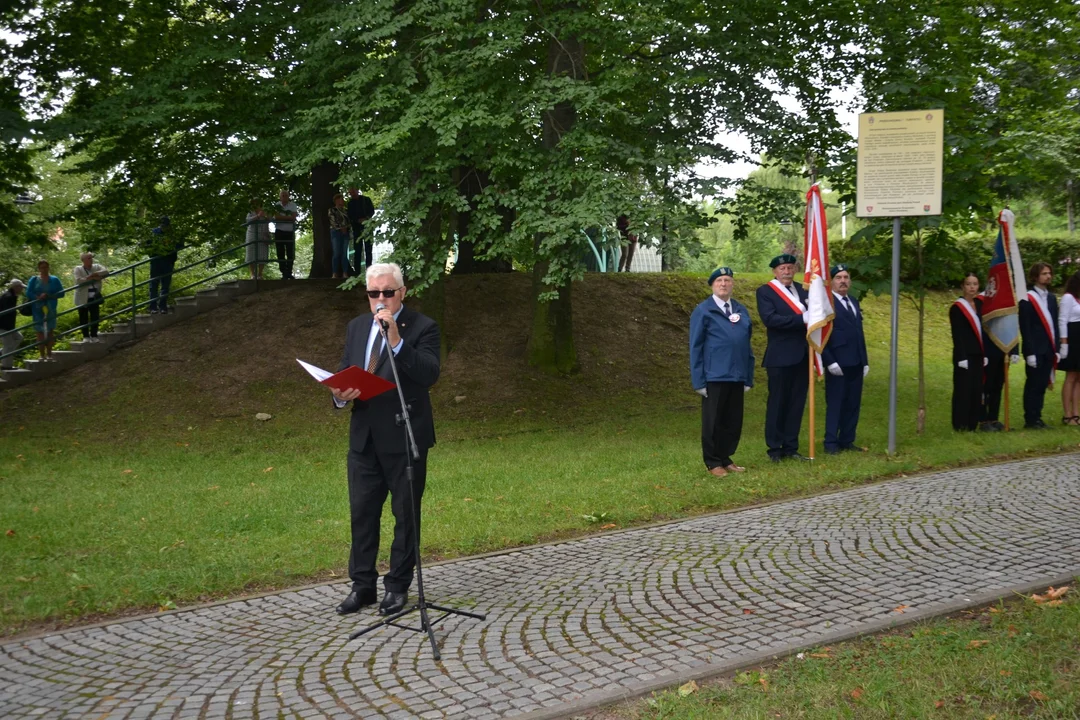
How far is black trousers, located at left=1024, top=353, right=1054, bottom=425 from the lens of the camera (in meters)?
14.1

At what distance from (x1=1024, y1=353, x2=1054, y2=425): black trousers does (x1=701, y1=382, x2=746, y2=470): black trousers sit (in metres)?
5.68

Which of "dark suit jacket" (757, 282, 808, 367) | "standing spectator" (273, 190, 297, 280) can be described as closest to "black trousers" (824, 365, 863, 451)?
"dark suit jacket" (757, 282, 808, 367)

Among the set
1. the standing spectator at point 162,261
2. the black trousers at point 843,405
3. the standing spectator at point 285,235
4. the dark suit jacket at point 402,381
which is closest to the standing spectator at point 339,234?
the standing spectator at point 285,235

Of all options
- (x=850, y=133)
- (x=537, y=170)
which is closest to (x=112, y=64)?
(x=537, y=170)

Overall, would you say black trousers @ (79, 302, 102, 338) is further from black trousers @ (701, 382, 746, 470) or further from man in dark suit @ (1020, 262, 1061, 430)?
man in dark suit @ (1020, 262, 1061, 430)

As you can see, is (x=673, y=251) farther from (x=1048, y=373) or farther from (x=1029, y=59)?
(x=1029, y=59)

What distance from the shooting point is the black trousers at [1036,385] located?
14078mm

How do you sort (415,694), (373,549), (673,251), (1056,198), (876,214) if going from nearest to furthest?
(415,694)
(373,549)
(876,214)
(673,251)
(1056,198)

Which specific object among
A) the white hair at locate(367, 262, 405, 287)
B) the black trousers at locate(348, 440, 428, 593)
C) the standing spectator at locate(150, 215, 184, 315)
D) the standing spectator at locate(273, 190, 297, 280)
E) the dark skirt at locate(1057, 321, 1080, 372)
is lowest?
the black trousers at locate(348, 440, 428, 593)

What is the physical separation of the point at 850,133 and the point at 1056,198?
1814 centimetres

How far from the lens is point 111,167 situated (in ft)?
51.5

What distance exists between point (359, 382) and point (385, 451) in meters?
0.67

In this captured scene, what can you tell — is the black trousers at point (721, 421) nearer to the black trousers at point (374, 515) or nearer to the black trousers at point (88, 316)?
the black trousers at point (374, 515)

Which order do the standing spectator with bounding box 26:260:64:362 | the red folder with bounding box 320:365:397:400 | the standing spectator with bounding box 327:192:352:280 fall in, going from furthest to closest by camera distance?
the standing spectator with bounding box 327:192:352:280, the standing spectator with bounding box 26:260:64:362, the red folder with bounding box 320:365:397:400
